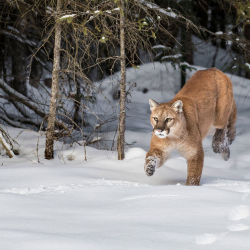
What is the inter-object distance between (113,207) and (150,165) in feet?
4.73

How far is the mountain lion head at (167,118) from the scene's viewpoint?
4.66 m

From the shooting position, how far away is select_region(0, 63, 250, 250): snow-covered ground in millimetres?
2613

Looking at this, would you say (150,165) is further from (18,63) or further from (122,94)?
(18,63)

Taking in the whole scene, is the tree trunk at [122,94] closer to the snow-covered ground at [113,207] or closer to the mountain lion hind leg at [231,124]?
the snow-covered ground at [113,207]

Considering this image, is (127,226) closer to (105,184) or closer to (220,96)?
(105,184)

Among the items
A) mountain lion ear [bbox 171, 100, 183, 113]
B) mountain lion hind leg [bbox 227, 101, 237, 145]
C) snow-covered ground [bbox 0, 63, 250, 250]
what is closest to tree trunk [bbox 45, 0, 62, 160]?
snow-covered ground [bbox 0, 63, 250, 250]

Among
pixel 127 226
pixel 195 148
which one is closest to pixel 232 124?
pixel 195 148

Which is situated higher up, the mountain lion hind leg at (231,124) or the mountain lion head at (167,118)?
the mountain lion head at (167,118)

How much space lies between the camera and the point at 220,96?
6.24 metres

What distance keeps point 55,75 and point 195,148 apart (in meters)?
2.24

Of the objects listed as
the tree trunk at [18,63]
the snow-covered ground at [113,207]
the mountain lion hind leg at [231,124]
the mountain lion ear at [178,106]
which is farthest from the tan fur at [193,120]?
the tree trunk at [18,63]

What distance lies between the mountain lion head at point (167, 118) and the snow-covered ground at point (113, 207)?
2.37 feet

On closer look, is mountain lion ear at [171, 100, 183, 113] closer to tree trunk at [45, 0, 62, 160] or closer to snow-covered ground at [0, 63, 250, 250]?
snow-covered ground at [0, 63, 250, 250]

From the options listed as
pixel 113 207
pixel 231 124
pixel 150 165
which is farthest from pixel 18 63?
pixel 113 207
